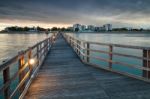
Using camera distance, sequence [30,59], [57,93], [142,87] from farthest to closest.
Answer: [30,59], [142,87], [57,93]

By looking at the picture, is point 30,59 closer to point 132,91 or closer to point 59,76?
point 59,76

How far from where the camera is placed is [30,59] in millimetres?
5176

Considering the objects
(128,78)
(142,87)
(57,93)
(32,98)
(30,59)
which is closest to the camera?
(32,98)

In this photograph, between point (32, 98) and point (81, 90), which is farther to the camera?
point (81, 90)

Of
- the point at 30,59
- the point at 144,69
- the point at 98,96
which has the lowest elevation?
the point at 98,96

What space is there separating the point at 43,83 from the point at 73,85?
0.98 meters

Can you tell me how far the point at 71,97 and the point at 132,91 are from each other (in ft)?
5.52

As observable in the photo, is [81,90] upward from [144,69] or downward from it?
downward

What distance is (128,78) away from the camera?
5707mm

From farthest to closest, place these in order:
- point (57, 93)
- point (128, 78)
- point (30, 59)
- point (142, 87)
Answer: point (128, 78)
point (30, 59)
point (142, 87)
point (57, 93)

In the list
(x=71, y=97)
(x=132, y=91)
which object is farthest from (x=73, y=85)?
(x=132, y=91)

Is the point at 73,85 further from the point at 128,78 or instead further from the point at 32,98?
the point at 128,78

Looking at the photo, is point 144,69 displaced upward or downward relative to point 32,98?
upward

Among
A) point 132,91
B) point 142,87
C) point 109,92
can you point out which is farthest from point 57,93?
point 142,87
